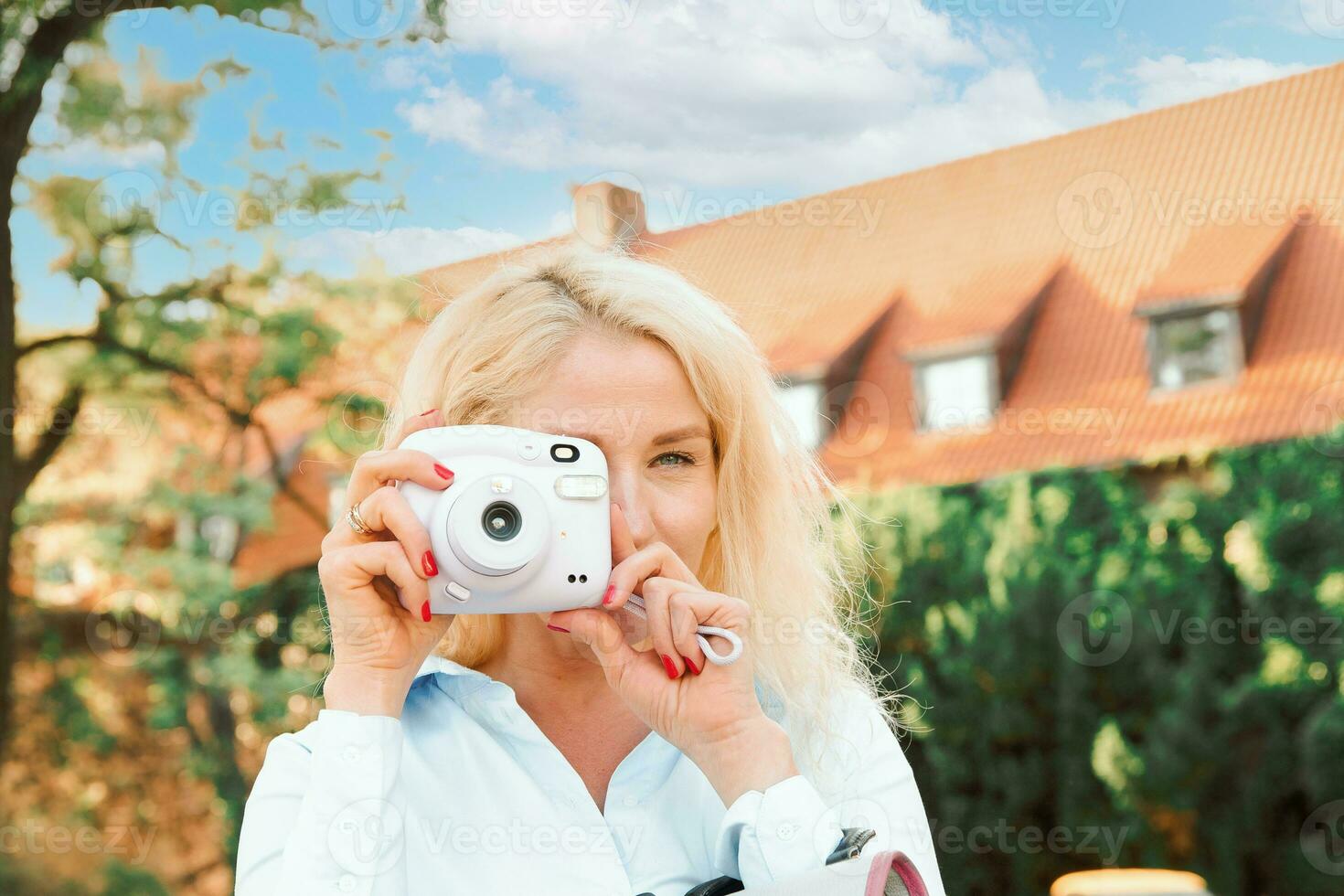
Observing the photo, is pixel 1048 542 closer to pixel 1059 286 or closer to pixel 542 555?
pixel 1059 286

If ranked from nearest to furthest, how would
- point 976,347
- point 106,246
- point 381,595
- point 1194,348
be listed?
point 381,595, point 106,246, point 1194,348, point 976,347

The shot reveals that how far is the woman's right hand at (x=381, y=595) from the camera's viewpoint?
1262 millimetres

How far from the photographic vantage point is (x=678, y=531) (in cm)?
142

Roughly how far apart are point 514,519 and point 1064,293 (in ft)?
40.2

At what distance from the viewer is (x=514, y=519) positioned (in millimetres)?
1307

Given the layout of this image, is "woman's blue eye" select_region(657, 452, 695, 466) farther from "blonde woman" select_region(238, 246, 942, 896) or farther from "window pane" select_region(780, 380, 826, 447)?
"window pane" select_region(780, 380, 826, 447)

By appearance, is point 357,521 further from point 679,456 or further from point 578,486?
point 679,456

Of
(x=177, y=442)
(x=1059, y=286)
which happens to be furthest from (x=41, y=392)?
(x=1059, y=286)

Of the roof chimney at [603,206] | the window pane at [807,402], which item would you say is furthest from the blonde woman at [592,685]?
the window pane at [807,402]

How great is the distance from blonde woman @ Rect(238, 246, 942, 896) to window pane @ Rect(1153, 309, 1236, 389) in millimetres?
11072

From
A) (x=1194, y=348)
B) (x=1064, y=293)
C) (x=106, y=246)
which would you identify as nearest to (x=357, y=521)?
(x=106, y=246)

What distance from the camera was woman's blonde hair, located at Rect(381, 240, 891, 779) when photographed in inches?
57.8

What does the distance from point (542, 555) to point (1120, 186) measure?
41.0ft

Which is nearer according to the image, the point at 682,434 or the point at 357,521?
the point at 357,521
